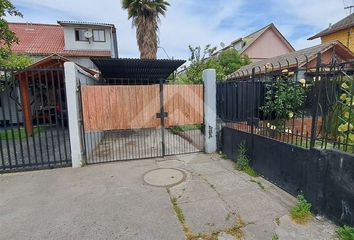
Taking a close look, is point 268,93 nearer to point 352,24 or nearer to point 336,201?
point 336,201

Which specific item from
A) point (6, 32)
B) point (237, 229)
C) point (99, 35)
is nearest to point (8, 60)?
point (6, 32)

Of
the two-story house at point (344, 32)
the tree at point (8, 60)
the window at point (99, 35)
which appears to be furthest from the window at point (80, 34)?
the two-story house at point (344, 32)

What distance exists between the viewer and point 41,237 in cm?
282

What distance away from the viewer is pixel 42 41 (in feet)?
60.8

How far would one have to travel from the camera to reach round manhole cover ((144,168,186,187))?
441cm

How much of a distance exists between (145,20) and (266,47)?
16533 millimetres

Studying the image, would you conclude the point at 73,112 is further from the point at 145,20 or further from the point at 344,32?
the point at 344,32

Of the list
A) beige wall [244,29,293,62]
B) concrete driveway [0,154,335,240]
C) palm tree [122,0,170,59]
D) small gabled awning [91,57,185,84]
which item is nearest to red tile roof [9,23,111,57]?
palm tree [122,0,170,59]

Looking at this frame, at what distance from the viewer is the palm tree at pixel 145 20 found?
14.0m

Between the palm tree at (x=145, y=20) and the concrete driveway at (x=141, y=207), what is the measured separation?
1114cm

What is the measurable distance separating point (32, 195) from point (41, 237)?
149cm

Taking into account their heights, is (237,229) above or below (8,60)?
below

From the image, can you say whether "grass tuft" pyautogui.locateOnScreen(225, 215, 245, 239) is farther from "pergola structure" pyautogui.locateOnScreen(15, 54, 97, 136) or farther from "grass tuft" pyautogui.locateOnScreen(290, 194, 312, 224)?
"pergola structure" pyautogui.locateOnScreen(15, 54, 97, 136)

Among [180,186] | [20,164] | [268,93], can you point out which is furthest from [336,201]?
[20,164]
